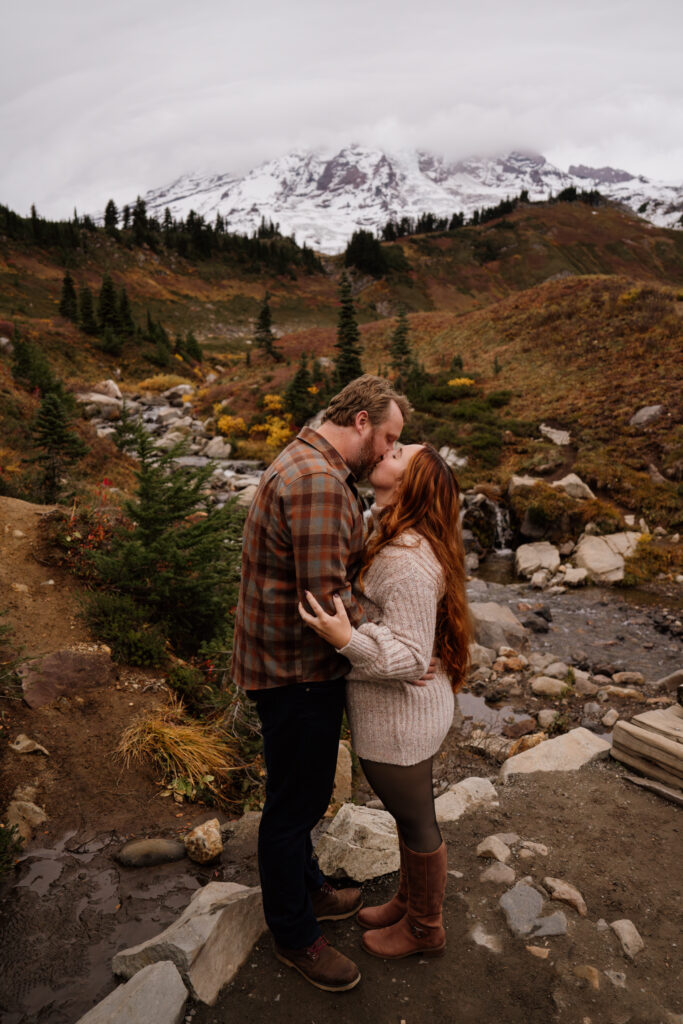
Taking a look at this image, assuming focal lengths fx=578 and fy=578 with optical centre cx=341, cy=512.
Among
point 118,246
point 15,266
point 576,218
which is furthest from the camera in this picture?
point 576,218

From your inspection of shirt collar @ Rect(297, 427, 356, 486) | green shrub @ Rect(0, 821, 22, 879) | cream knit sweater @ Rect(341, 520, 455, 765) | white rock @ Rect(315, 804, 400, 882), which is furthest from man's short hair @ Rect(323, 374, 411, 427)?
green shrub @ Rect(0, 821, 22, 879)

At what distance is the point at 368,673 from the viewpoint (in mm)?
2471

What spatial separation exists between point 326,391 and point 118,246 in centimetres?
6574

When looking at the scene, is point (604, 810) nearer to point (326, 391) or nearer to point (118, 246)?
point (326, 391)

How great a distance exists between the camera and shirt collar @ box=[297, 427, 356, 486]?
2.58 metres

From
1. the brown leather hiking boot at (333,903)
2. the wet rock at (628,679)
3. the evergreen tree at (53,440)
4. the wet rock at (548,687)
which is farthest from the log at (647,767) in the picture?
the evergreen tree at (53,440)

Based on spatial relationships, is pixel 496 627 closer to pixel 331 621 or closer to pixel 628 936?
pixel 628 936

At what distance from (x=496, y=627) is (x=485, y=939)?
7.42 m

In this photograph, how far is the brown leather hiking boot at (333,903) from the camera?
132 inches

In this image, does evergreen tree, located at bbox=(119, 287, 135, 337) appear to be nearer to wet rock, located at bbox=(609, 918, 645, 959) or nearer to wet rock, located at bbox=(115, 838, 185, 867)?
wet rock, located at bbox=(115, 838, 185, 867)

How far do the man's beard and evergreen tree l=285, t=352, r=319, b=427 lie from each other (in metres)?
24.6

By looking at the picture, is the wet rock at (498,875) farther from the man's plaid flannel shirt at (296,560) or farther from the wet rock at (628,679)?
the wet rock at (628,679)

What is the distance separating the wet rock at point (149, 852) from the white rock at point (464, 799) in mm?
1970

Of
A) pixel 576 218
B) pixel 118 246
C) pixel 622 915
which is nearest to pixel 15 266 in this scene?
pixel 118 246
